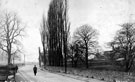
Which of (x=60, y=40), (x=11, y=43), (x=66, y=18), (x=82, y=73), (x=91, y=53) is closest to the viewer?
(x=82, y=73)

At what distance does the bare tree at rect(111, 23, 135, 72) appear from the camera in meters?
31.9

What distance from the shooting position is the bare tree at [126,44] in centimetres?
3192

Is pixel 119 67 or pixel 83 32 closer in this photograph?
pixel 119 67

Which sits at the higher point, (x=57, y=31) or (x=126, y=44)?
(x=57, y=31)

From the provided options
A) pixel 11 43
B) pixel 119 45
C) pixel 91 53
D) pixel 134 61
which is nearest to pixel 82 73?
pixel 134 61

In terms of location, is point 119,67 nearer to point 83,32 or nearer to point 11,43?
point 83,32

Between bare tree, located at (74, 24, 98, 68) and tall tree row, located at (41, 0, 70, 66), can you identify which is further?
bare tree, located at (74, 24, 98, 68)

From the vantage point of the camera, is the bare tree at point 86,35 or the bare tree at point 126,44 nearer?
the bare tree at point 126,44

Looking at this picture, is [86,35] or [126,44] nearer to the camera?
[126,44]

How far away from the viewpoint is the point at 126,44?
3384 cm

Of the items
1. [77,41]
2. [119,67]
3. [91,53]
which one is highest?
[77,41]

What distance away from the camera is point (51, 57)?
39.9m

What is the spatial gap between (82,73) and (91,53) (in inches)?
1092

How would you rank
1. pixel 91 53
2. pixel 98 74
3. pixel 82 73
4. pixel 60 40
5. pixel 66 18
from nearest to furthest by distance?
pixel 98 74 < pixel 82 73 < pixel 66 18 < pixel 60 40 < pixel 91 53
